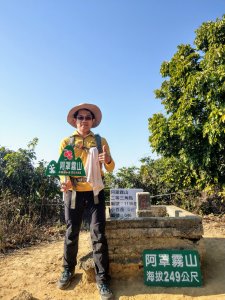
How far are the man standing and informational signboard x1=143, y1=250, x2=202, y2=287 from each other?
543mm

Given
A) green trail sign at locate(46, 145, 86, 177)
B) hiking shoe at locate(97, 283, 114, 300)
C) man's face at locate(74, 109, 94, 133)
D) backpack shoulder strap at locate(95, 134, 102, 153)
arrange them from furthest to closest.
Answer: man's face at locate(74, 109, 94, 133) → backpack shoulder strap at locate(95, 134, 102, 153) → green trail sign at locate(46, 145, 86, 177) → hiking shoe at locate(97, 283, 114, 300)

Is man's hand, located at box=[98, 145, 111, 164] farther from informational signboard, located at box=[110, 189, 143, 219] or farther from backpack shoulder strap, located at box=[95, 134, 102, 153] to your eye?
informational signboard, located at box=[110, 189, 143, 219]

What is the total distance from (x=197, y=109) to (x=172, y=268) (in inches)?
210

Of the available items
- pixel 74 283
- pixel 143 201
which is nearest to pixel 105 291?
pixel 74 283

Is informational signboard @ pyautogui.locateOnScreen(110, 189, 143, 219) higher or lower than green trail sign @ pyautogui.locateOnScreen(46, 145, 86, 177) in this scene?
lower

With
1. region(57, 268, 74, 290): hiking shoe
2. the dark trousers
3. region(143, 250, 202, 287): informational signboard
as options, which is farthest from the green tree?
region(57, 268, 74, 290): hiking shoe

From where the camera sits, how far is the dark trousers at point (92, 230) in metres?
3.18

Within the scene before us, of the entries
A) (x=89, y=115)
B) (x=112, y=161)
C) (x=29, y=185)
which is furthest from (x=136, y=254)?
(x=29, y=185)

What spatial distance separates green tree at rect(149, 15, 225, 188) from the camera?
6.95 metres

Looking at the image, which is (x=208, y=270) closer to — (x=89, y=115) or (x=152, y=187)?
(x=89, y=115)

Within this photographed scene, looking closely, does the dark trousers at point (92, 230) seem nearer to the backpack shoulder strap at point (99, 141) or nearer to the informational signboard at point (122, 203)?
the backpack shoulder strap at point (99, 141)

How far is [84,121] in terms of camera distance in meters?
3.49

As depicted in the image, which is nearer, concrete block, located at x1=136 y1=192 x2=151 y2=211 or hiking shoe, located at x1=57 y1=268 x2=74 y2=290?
hiking shoe, located at x1=57 y1=268 x2=74 y2=290

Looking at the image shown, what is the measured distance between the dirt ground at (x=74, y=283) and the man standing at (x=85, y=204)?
18 centimetres
